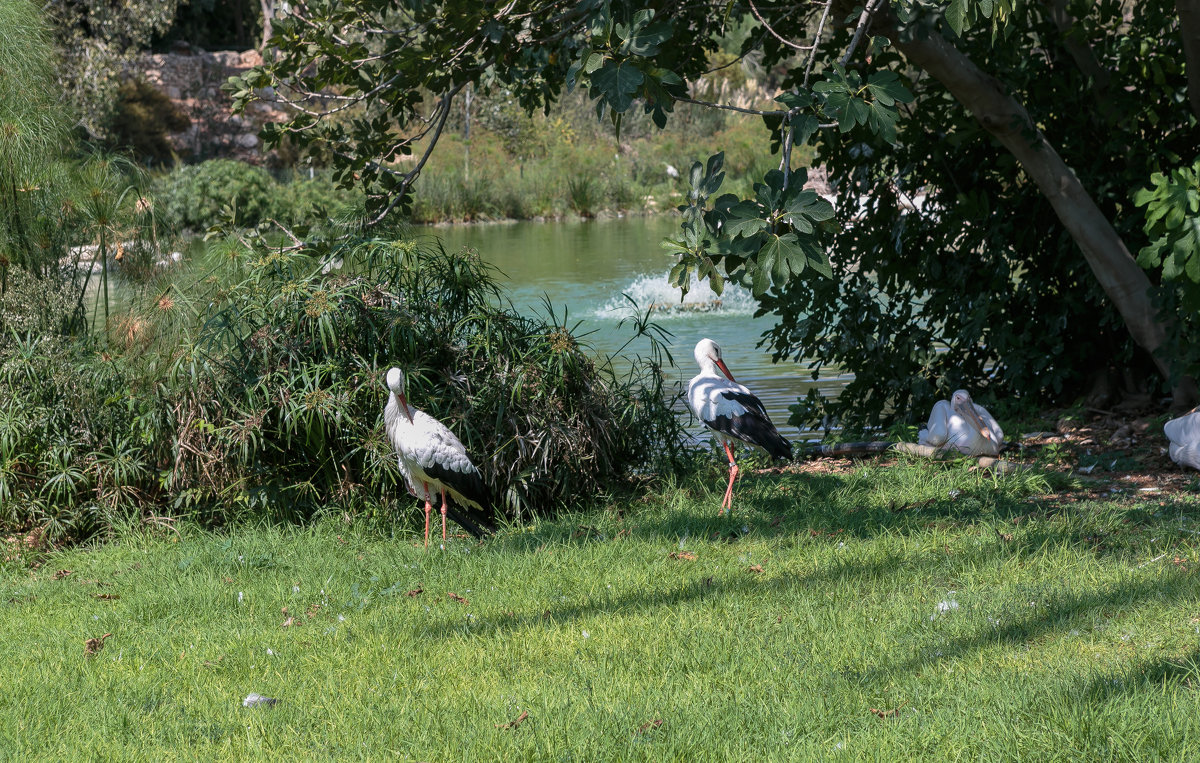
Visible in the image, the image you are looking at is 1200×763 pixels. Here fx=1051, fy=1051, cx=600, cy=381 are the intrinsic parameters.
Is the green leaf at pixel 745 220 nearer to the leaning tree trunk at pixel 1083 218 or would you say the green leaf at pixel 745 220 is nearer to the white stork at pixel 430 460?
the white stork at pixel 430 460

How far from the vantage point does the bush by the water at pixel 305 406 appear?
6.00 m

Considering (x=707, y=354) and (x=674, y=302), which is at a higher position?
(x=707, y=354)

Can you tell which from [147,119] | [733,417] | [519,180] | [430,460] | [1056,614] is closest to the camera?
[1056,614]

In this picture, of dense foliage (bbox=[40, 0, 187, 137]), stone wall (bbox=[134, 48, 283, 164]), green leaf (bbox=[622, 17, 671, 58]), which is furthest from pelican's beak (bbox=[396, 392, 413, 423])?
stone wall (bbox=[134, 48, 283, 164])

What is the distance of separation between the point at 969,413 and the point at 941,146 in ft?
7.71

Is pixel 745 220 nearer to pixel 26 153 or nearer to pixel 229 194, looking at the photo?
pixel 26 153

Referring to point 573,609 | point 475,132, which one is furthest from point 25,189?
point 475,132

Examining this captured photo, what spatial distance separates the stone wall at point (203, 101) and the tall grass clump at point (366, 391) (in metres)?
29.9

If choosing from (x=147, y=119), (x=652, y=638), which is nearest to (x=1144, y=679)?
(x=652, y=638)

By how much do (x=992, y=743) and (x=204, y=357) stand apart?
4783 millimetres

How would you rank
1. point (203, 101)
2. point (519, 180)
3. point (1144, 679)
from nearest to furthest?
point (1144, 679) < point (519, 180) < point (203, 101)

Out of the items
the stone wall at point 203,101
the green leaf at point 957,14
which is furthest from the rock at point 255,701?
the stone wall at point 203,101

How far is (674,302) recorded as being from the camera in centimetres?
1681

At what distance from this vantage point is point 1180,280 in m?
5.96
